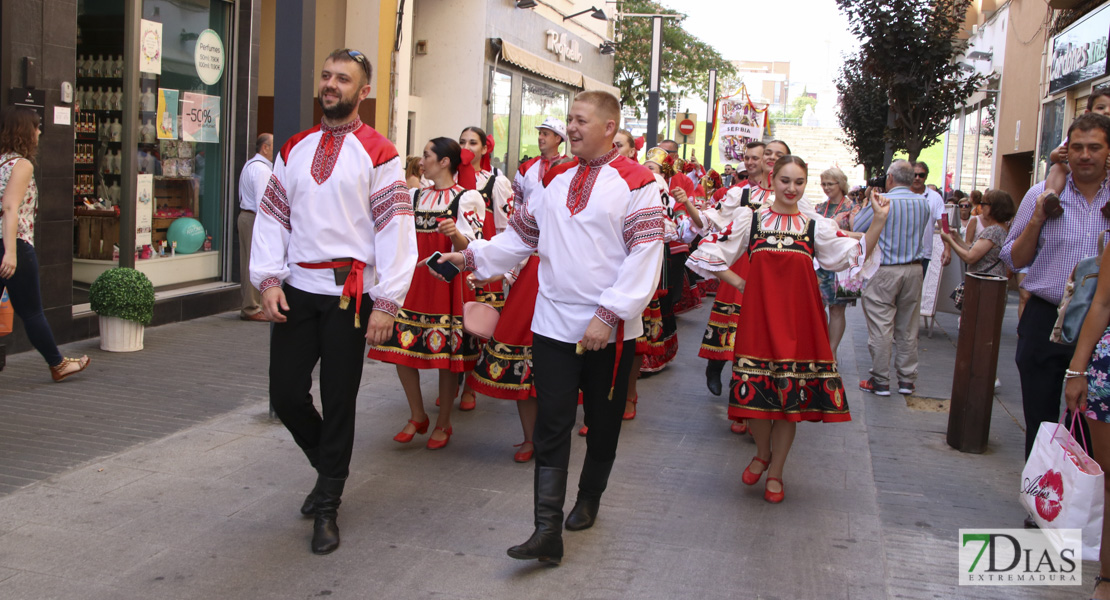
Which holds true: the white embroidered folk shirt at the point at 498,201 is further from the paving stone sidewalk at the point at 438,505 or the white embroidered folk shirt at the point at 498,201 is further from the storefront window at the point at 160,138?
the storefront window at the point at 160,138

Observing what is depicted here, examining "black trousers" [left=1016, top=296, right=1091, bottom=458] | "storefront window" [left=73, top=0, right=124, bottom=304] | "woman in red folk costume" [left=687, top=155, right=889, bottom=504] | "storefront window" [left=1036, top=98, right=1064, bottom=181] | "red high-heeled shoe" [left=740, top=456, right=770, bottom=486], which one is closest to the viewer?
"black trousers" [left=1016, top=296, right=1091, bottom=458]

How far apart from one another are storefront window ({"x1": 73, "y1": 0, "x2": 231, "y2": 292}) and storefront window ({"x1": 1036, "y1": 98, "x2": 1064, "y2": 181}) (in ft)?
39.0

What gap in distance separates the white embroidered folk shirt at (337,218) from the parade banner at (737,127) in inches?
702

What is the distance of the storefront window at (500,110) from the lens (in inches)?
811

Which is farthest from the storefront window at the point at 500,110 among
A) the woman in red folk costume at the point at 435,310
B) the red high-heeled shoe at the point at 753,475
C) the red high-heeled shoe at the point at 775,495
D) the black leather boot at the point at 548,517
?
the black leather boot at the point at 548,517

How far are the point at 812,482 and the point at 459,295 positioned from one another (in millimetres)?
2437

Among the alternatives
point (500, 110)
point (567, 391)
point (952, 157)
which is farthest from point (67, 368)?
point (952, 157)

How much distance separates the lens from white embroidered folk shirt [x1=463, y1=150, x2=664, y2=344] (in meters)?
4.34

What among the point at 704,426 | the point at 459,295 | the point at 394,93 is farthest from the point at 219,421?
the point at 394,93

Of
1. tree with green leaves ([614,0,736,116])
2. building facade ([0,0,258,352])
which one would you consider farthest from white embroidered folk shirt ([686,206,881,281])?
tree with green leaves ([614,0,736,116])

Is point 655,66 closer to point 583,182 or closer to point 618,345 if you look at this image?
point 583,182

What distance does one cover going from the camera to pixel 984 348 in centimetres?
684

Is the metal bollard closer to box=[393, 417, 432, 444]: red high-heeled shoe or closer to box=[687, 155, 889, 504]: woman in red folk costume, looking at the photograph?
box=[687, 155, 889, 504]: woman in red folk costume

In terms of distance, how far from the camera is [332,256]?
442 cm
